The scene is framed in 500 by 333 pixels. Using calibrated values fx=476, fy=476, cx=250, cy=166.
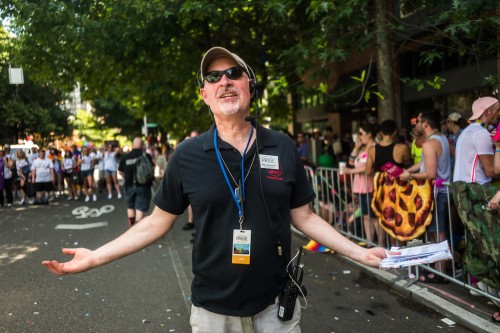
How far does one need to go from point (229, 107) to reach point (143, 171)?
7.51 meters

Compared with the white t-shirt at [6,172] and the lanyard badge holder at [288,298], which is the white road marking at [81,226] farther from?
the lanyard badge holder at [288,298]

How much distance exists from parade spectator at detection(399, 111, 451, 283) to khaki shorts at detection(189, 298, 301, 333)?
147 inches

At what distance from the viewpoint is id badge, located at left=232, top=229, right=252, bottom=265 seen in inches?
89.2

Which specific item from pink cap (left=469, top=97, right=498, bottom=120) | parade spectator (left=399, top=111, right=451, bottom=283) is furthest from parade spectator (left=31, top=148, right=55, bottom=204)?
pink cap (left=469, top=97, right=498, bottom=120)

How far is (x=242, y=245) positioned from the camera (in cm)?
227

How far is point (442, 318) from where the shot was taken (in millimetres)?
4750

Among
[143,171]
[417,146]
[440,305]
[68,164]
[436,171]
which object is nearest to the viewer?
[440,305]

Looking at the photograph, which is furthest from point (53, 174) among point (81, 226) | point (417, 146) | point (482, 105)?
point (482, 105)

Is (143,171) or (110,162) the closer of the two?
A: (143,171)

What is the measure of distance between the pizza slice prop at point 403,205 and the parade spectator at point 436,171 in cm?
9

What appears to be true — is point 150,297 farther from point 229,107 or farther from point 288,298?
point 229,107

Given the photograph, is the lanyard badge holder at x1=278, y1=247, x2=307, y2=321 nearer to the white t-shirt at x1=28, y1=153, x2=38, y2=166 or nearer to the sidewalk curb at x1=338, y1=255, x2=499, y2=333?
the sidewalk curb at x1=338, y1=255, x2=499, y2=333

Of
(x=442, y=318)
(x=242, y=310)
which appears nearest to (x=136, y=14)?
(x=442, y=318)

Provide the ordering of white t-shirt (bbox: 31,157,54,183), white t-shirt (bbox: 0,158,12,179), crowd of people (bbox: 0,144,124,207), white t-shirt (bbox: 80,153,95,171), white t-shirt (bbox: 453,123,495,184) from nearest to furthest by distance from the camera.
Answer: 1. white t-shirt (bbox: 453,123,495,184)
2. white t-shirt (bbox: 31,157,54,183)
3. crowd of people (bbox: 0,144,124,207)
4. white t-shirt (bbox: 0,158,12,179)
5. white t-shirt (bbox: 80,153,95,171)
